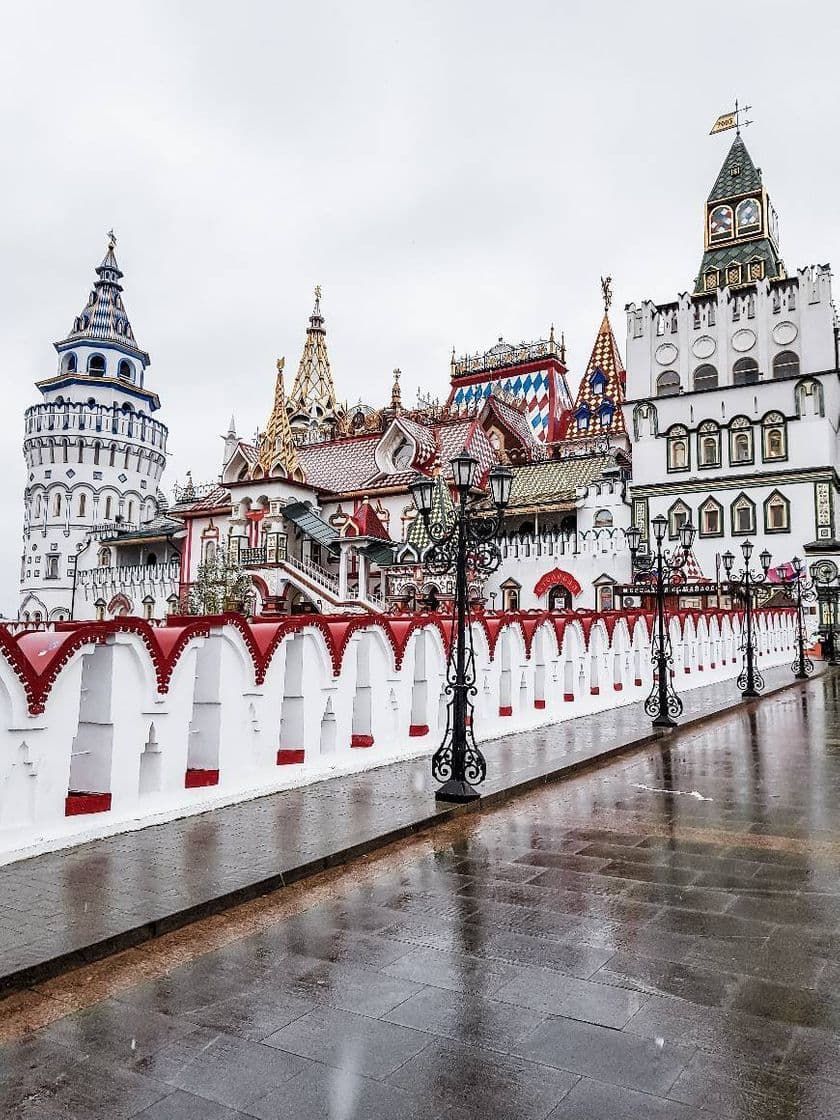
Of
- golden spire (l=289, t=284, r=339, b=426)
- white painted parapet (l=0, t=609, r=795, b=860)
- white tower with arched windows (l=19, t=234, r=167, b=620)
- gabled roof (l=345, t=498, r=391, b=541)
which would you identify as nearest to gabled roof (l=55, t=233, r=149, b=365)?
white tower with arched windows (l=19, t=234, r=167, b=620)

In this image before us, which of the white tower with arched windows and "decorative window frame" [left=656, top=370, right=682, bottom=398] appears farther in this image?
the white tower with arched windows

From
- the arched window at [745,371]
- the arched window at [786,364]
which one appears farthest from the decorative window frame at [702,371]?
the arched window at [786,364]

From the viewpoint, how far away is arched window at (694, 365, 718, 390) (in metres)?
37.6

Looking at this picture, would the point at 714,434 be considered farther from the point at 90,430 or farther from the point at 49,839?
the point at 90,430

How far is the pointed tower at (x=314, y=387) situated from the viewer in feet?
187

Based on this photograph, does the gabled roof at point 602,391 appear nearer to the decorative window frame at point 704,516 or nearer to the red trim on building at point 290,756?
the decorative window frame at point 704,516

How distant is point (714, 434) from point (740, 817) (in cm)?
3322

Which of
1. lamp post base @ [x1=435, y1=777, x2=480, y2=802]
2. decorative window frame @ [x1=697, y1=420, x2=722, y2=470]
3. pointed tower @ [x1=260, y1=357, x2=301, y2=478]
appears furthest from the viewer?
pointed tower @ [x1=260, y1=357, x2=301, y2=478]

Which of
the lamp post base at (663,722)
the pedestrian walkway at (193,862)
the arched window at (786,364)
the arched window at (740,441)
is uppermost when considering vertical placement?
the arched window at (786,364)

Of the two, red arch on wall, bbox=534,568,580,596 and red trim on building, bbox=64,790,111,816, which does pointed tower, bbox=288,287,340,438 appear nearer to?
red arch on wall, bbox=534,568,580,596

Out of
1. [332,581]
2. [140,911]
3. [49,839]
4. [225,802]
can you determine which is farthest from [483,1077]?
[332,581]

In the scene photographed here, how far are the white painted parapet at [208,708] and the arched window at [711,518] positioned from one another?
2708 cm

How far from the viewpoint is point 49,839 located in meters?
5.59

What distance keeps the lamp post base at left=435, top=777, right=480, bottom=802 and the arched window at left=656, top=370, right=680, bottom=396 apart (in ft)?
112
